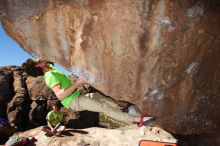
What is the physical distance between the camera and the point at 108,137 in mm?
10344

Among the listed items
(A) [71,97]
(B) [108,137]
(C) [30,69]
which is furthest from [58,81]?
(C) [30,69]

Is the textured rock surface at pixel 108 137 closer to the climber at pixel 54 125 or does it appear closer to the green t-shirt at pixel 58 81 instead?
the climber at pixel 54 125

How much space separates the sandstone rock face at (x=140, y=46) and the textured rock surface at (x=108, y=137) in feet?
20.0

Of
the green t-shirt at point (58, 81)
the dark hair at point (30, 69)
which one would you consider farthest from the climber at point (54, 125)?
the dark hair at point (30, 69)

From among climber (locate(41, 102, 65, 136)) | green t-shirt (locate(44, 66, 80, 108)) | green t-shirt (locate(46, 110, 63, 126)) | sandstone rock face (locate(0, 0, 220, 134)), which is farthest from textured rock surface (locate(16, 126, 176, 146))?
sandstone rock face (locate(0, 0, 220, 134))

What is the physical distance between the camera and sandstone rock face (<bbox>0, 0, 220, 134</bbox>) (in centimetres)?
344

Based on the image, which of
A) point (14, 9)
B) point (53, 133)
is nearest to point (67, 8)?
point (14, 9)

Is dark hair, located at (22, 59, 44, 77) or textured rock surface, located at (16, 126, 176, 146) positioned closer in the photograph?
textured rock surface, located at (16, 126, 176, 146)

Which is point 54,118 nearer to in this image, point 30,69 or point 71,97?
point 71,97

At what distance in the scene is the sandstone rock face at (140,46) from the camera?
3443 mm

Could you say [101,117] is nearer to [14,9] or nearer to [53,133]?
[53,133]

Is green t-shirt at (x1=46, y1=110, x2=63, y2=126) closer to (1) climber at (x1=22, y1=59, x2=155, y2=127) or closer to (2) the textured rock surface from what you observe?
(2) the textured rock surface

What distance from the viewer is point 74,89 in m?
4.95

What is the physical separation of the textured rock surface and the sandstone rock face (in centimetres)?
610
